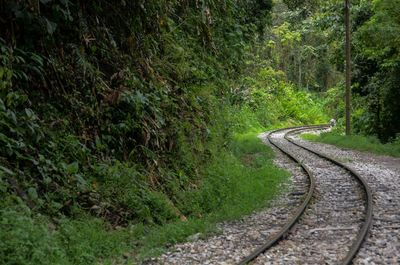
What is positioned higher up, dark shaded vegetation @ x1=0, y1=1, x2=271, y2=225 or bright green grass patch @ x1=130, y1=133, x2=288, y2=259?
dark shaded vegetation @ x1=0, y1=1, x2=271, y2=225

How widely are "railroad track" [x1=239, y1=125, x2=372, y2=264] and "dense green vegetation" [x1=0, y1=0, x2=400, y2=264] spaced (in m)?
1.20

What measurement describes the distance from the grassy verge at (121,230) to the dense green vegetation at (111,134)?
0.7 inches

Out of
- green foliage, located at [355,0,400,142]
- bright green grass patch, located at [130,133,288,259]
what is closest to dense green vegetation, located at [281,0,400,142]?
green foliage, located at [355,0,400,142]

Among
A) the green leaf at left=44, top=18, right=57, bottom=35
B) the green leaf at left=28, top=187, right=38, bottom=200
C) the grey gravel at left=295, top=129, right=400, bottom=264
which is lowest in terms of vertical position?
the grey gravel at left=295, top=129, right=400, bottom=264

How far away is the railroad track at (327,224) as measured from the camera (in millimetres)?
6656

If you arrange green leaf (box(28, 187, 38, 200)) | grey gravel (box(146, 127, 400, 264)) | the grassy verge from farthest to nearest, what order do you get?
grey gravel (box(146, 127, 400, 264)) < green leaf (box(28, 187, 38, 200)) < the grassy verge

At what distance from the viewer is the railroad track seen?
6.66m

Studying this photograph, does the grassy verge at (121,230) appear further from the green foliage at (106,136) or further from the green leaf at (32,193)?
the green leaf at (32,193)

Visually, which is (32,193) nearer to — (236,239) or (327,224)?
(236,239)

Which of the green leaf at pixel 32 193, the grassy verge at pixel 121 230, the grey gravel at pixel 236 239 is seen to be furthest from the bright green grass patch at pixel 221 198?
the green leaf at pixel 32 193

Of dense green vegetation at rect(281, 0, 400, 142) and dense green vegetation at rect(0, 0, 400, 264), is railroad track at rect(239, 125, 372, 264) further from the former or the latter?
dense green vegetation at rect(281, 0, 400, 142)

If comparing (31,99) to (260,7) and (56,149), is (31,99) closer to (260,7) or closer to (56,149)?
(56,149)

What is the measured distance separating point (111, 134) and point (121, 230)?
1949mm

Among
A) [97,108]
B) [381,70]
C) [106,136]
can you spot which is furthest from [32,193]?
[381,70]
